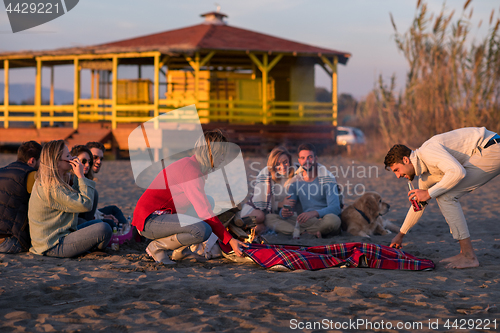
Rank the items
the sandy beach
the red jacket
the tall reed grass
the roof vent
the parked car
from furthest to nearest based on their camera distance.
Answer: the parked car, the roof vent, the tall reed grass, the red jacket, the sandy beach

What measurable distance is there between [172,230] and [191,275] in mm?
504

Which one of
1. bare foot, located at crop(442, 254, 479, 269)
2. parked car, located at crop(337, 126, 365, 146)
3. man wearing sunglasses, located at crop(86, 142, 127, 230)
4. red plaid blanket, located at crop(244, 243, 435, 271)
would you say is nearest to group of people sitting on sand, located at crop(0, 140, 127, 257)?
man wearing sunglasses, located at crop(86, 142, 127, 230)

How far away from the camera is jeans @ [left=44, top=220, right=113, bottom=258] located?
420 cm

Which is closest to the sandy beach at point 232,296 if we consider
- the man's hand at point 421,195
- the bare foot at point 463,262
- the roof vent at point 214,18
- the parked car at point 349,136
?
the bare foot at point 463,262

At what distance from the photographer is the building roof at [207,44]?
53.7ft

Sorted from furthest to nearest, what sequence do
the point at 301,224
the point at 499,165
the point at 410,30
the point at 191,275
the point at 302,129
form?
1. the point at 302,129
2. the point at 410,30
3. the point at 301,224
4. the point at 499,165
5. the point at 191,275

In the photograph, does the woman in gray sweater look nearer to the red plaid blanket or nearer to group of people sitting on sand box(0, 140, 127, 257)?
group of people sitting on sand box(0, 140, 127, 257)

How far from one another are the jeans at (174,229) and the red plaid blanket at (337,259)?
0.43 meters

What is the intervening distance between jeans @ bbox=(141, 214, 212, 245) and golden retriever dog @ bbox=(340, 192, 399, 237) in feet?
7.27

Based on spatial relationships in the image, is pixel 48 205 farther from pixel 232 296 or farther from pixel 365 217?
pixel 365 217

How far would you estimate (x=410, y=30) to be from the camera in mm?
13523

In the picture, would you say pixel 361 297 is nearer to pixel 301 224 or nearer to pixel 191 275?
pixel 191 275

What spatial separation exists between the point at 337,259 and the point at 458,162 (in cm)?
133

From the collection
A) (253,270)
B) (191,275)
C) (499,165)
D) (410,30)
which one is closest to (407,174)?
(499,165)
